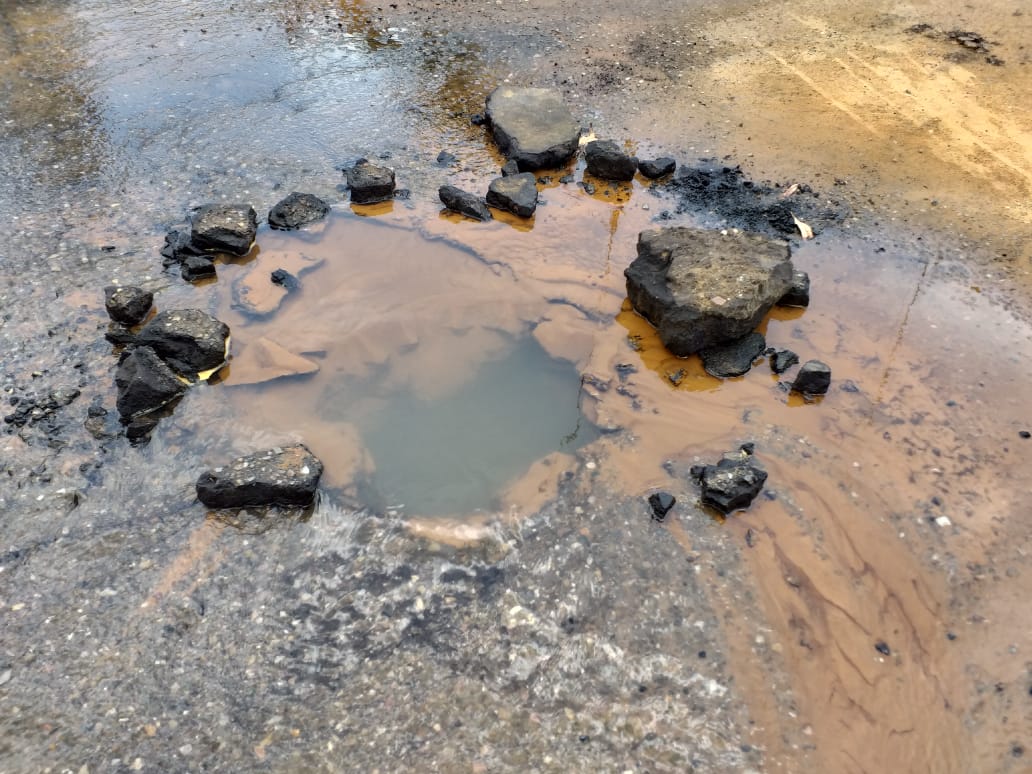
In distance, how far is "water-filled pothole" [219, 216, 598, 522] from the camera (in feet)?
15.3

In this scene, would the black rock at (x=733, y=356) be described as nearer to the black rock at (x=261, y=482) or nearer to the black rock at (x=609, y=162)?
the black rock at (x=609, y=162)

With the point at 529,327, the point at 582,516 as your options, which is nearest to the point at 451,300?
the point at 529,327

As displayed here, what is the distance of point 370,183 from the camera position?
639cm

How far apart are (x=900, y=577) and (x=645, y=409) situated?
1.80 m

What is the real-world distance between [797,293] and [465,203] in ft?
9.48

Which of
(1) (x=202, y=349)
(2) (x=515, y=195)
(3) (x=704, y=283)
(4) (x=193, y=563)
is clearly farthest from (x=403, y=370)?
(3) (x=704, y=283)

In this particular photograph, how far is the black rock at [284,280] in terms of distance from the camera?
574 centimetres

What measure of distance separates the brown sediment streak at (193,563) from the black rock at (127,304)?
1.91 meters

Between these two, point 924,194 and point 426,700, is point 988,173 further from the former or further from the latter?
point 426,700

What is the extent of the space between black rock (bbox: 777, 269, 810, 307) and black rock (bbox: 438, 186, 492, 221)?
260 cm

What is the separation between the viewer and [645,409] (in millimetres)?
4934

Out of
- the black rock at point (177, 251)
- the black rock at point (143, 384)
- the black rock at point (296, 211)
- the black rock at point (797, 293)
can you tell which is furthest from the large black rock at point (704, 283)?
the black rock at point (177, 251)

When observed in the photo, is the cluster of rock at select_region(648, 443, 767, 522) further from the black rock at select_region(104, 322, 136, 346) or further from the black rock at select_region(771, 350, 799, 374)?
the black rock at select_region(104, 322, 136, 346)

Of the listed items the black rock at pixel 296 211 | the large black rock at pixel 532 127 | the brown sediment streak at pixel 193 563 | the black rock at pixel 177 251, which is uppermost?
the large black rock at pixel 532 127
